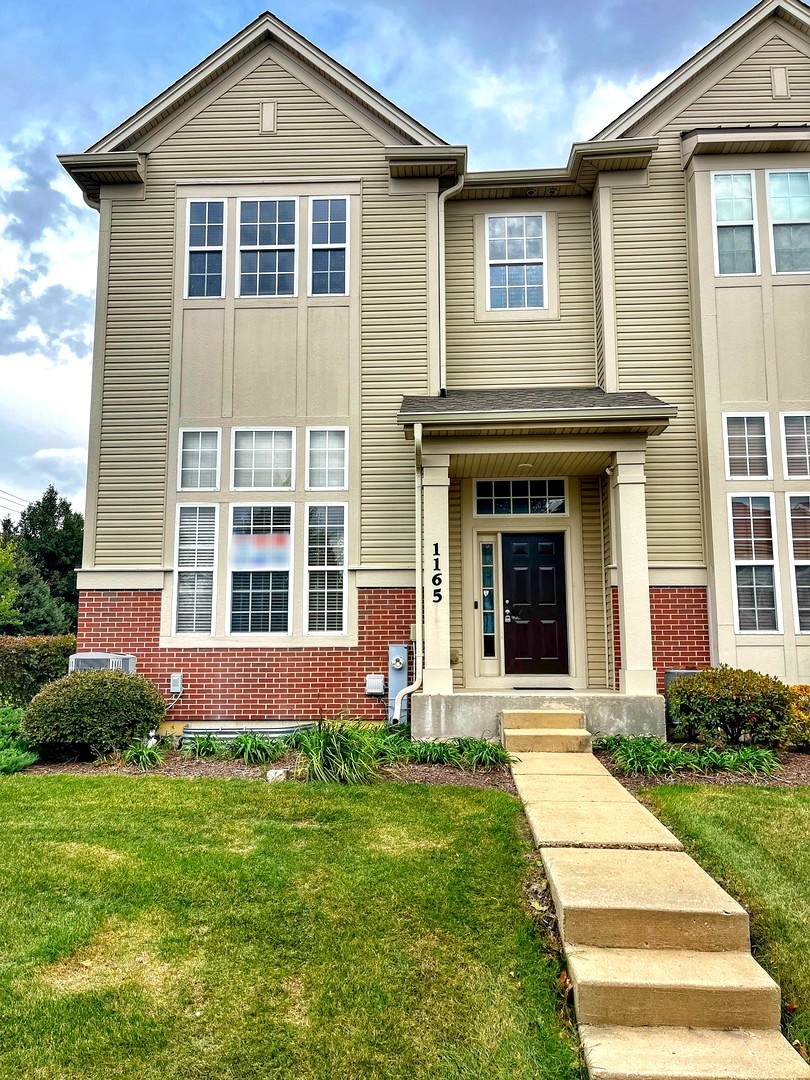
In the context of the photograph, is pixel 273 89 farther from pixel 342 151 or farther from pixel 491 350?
pixel 491 350

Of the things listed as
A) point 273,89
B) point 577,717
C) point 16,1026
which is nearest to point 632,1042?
point 16,1026

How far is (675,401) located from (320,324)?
16.1ft

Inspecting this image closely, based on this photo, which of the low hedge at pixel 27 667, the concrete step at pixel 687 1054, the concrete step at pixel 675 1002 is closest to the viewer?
the concrete step at pixel 687 1054

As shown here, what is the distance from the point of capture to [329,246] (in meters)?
9.70

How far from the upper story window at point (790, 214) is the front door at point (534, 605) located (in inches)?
Result: 191

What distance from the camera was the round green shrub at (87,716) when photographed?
7371 millimetres

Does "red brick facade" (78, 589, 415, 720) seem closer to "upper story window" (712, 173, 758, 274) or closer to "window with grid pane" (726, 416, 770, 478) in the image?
"window with grid pane" (726, 416, 770, 478)

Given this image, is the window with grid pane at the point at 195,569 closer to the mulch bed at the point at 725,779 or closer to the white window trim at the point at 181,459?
the white window trim at the point at 181,459

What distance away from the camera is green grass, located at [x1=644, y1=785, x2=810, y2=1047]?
3402 millimetres

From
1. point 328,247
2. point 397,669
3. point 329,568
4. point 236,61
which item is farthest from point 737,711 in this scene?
point 236,61

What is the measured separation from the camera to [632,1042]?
2.86 metres

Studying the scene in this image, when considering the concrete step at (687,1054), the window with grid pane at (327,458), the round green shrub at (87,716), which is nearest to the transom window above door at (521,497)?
the window with grid pane at (327,458)

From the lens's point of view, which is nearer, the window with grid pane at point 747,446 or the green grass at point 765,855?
the green grass at point 765,855

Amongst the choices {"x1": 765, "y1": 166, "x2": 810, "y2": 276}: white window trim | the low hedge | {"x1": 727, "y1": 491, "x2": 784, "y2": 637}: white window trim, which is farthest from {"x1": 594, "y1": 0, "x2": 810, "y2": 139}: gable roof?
the low hedge
